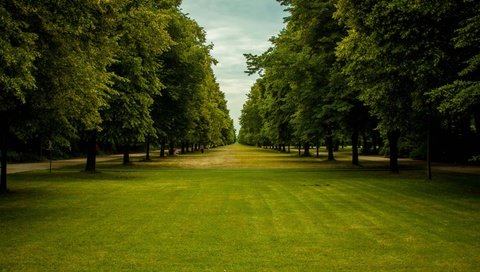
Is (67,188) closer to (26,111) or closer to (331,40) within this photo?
(26,111)

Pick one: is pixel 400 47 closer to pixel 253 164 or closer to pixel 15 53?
pixel 15 53

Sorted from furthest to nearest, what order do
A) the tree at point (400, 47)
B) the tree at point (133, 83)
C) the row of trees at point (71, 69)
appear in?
1. the tree at point (133, 83)
2. the tree at point (400, 47)
3. the row of trees at point (71, 69)

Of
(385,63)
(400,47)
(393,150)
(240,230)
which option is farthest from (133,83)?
(240,230)

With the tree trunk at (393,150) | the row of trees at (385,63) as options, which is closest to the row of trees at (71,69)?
the row of trees at (385,63)

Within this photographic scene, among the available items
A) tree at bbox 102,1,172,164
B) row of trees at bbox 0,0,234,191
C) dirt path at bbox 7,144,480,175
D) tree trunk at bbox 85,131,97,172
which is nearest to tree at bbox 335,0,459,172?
row of trees at bbox 0,0,234,191

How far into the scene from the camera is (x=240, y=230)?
1080cm

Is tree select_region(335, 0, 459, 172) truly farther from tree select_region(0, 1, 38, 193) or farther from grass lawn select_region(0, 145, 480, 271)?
tree select_region(0, 1, 38, 193)

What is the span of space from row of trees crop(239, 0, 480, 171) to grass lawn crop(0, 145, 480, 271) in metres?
4.07

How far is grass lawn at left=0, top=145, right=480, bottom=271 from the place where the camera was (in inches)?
319

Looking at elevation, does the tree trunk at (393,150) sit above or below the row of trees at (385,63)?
below

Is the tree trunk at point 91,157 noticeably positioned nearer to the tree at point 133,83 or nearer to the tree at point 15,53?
the tree at point 133,83

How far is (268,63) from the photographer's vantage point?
34031 mm

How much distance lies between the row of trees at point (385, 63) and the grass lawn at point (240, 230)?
407 cm

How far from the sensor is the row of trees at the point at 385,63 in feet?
52.3
